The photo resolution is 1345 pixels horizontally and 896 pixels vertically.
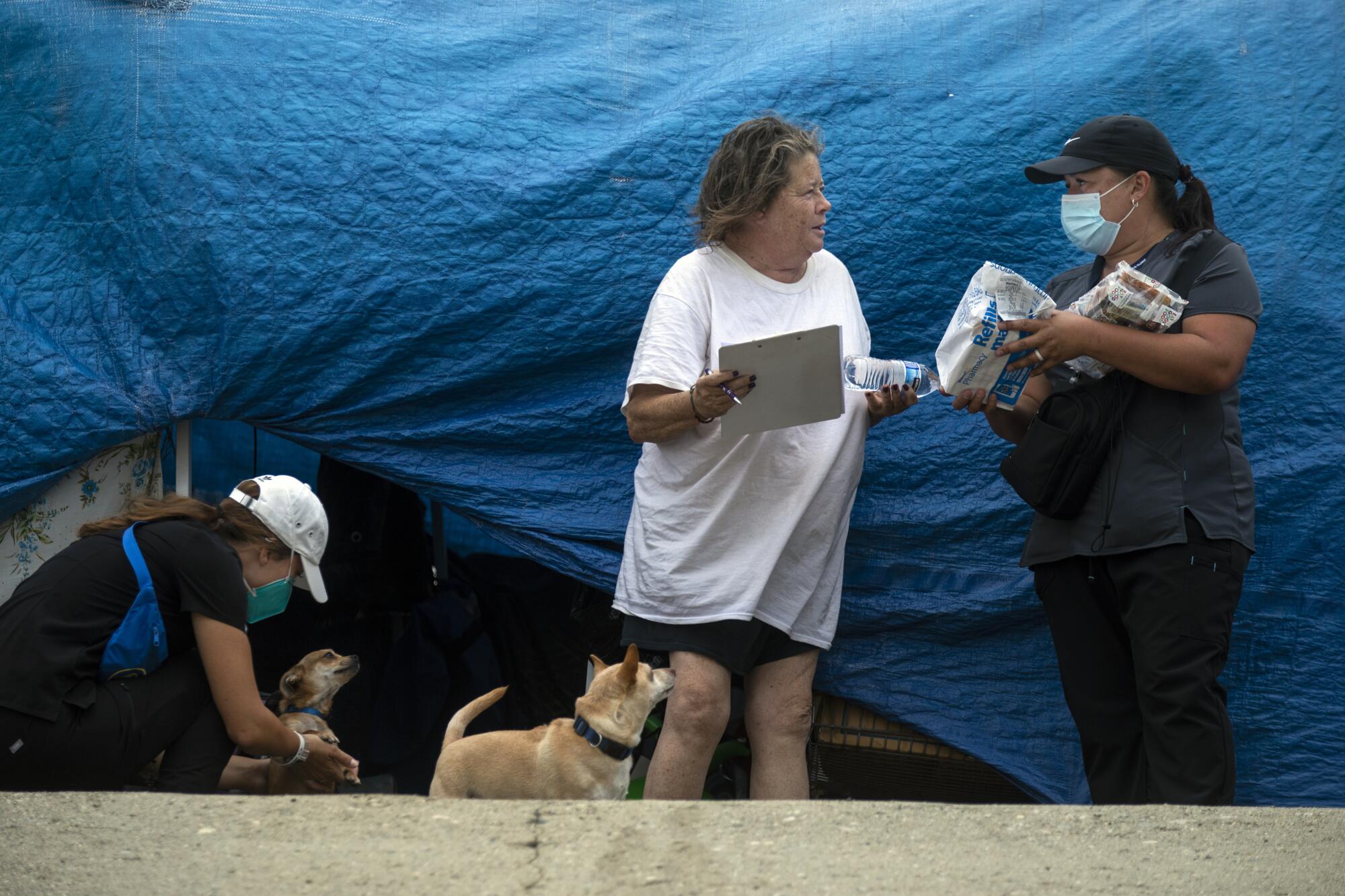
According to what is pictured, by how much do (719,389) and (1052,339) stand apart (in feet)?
2.02

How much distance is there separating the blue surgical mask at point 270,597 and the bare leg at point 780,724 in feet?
3.09

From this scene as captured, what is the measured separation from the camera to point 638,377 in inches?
94.9

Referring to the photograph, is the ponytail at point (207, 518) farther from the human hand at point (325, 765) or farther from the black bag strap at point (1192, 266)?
the black bag strap at point (1192, 266)

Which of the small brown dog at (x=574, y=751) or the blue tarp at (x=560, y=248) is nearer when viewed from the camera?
the small brown dog at (x=574, y=751)

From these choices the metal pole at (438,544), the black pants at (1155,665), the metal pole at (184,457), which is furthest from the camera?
the metal pole at (438,544)

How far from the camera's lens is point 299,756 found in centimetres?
271

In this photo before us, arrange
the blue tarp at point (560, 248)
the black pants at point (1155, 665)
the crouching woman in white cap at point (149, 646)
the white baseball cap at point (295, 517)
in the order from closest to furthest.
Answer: the black pants at point (1155, 665)
the crouching woman in white cap at point (149, 646)
the white baseball cap at point (295, 517)
the blue tarp at point (560, 248)

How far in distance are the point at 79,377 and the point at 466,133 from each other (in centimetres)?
107

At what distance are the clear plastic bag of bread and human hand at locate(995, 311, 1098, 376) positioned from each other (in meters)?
0.05

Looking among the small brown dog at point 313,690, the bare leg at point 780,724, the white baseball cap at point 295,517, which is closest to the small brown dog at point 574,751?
the bare leg at point 780,724

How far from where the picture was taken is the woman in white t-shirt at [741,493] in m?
2.40

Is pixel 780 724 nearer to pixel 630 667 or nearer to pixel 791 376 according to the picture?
pixel 630 667

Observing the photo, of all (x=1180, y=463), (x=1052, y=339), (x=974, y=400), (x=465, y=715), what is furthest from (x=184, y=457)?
(x=1180, y=463)

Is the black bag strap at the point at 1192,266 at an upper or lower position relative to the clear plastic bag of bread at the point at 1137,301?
upper
